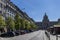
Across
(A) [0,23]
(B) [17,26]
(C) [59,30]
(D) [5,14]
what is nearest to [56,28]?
(C) [59,30]

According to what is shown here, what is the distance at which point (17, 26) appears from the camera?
96.2 m

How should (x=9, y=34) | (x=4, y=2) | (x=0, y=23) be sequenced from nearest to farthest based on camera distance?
(x=9, y=34) → (x=0, y=23) → (x=4, y=2)

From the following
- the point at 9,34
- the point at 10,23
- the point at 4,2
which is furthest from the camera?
the point at 4,2

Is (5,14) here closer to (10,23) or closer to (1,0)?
(1,0)

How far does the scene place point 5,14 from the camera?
94.1 meters

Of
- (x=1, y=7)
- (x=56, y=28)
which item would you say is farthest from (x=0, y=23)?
(x=56, y=28)

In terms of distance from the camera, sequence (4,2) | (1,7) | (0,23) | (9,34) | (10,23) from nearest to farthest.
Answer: (9,34), (0,23), (10,23), (1,7), (4,2)

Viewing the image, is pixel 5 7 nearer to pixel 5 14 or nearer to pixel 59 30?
pixel 5 14

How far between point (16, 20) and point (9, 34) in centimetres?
4278

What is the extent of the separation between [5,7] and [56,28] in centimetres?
2406

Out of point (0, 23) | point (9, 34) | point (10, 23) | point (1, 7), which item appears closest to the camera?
point (9, 34)

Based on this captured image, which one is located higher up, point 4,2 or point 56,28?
point 4,2

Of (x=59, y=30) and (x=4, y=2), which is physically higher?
(x=4, y=2)

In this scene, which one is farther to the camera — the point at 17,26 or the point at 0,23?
the point at 17,26
